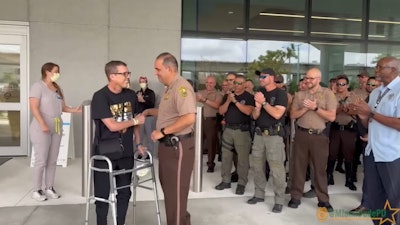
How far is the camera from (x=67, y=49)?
7715 mm

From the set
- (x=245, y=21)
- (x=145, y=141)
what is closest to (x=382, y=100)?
(x=145, y=141)

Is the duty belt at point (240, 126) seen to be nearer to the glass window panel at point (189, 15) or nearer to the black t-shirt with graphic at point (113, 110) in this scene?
the black t-shirt with graphic at point (113, 110)

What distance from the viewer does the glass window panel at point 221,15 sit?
863cm

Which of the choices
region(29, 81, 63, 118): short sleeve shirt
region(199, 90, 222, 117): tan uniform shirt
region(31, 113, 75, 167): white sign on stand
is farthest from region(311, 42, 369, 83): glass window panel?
region(29, 81, 63, 118): short sleeve shirt

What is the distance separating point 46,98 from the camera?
4.81 metres

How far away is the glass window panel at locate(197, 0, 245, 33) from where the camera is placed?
8.63m

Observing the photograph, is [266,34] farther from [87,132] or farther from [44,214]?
[44,214]

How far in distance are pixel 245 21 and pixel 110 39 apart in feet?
10.5

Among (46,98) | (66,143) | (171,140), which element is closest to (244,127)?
(171,140)

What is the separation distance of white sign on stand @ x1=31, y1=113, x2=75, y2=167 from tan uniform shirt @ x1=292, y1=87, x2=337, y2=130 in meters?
4.30

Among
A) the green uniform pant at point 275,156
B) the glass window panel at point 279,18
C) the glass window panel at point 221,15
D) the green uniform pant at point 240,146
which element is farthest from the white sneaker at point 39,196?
the glass window panel at point 279,18

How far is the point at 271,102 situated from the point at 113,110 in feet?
6.67

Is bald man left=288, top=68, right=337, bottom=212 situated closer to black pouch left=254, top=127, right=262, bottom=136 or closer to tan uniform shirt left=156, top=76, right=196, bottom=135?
black pouch left=254, top=127, right=262, bottom=136

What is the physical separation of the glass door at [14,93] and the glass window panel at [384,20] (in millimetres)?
8326
